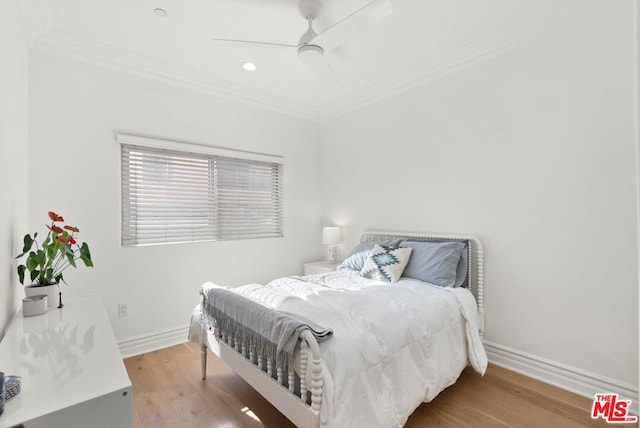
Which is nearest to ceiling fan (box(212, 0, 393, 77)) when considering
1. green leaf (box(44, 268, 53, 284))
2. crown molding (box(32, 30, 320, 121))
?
crown molding (box(32, 30, 320, 121))

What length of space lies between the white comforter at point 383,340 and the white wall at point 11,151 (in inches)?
51.5

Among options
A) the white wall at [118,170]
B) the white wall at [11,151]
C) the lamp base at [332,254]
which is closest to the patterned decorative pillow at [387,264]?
the lamp base at [332,254]

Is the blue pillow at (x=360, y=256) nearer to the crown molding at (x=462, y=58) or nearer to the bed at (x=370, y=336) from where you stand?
the bed at (x=370, y=336)

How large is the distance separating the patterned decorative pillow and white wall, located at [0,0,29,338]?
2378 millimetres

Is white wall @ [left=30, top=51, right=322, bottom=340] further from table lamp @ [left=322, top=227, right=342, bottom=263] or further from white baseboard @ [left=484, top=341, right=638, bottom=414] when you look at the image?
white baseboard @ [left=484, top=341, right=638, bottom=414]

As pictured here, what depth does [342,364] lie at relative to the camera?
1469mm

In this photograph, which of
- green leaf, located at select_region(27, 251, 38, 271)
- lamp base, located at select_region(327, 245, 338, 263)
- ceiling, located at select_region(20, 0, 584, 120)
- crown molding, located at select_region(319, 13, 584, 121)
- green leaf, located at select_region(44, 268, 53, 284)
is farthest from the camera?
lamp base, located at select_region(327, 245, 338, 263)

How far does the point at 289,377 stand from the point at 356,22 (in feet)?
6.70

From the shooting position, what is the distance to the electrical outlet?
285cm

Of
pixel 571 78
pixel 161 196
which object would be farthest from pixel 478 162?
pixel 161 196

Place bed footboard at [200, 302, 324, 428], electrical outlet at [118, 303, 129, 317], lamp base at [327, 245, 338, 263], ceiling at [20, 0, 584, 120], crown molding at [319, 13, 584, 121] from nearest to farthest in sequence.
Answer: bed footboard at [200, 302, 324, 428] → ceiling at [20, 0, 584, 120] → crown molding at [319, 13, 584, 121] → electrical outlet at [118, 303, 129, 317] → lamp base at [327, 245, 338, 263]

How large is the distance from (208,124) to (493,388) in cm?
350

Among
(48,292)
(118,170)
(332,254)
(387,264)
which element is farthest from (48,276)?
(332,254)

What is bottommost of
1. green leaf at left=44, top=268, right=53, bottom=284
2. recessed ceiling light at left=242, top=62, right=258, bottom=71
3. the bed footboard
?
the bed footboard
